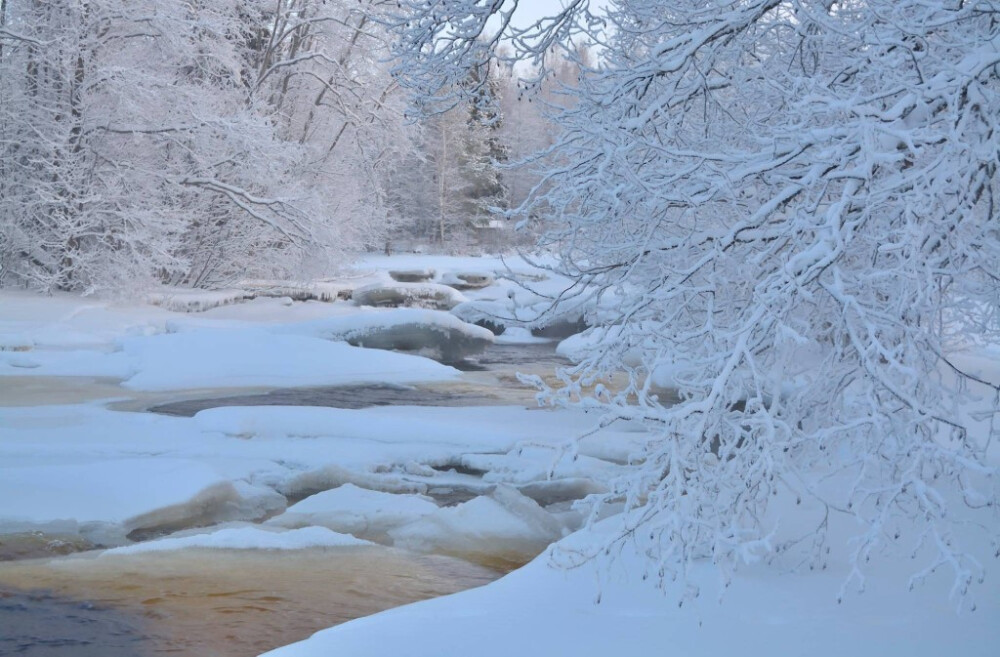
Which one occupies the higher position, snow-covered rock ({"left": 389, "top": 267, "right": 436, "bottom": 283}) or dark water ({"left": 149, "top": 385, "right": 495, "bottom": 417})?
snow-covered rock ({"left": 389, "top": 267, "right": 436, "bottom": 283})

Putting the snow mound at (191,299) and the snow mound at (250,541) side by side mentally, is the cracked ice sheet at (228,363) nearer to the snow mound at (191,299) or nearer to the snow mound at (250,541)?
the snow mound at (191,299)

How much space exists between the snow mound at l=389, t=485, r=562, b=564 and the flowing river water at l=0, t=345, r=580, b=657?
189mm

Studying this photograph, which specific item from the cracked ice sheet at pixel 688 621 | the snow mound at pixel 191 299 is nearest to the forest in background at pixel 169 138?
the snow mound at pixel 191 299

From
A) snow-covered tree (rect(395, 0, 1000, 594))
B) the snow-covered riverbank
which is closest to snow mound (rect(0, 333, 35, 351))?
the snow-covered riverbank

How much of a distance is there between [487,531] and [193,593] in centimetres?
197

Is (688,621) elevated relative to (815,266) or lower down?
lower down

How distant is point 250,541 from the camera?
6.16 meters

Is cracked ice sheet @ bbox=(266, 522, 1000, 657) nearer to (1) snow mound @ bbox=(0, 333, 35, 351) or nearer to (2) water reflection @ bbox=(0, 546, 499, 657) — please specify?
(2) water reflection @ bbox=(0, 546, 499, 657)

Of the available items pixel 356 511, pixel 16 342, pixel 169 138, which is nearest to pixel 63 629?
pixel 356 511

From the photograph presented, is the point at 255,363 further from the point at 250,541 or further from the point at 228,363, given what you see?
the point at 250,541

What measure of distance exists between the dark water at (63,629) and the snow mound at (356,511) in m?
1.65

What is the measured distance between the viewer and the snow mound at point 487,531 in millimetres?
6280

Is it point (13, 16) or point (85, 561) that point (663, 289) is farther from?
point (13, 16)

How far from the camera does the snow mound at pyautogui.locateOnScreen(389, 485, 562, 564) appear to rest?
628 cm
